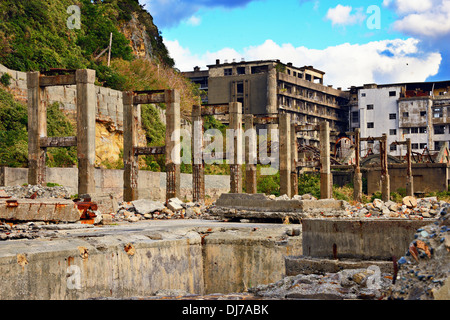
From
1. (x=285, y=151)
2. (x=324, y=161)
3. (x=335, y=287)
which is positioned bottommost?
(x=335, y=287)

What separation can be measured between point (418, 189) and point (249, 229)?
35.8m

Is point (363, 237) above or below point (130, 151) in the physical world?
below

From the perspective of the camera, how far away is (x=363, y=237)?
319 inches

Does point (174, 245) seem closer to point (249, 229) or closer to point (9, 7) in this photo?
point (249, 229)

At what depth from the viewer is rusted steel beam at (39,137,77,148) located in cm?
2033

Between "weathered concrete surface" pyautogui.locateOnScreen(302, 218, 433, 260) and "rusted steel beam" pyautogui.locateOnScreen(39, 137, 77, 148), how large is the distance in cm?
1350

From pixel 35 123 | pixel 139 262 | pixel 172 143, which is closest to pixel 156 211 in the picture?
pixel 172 143

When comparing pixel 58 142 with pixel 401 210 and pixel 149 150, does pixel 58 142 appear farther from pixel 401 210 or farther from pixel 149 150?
pixel 401 210

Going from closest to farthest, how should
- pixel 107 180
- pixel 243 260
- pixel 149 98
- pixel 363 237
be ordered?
pixel 363 237
pixel 243 260
pixel 149 98
pixel 107 180

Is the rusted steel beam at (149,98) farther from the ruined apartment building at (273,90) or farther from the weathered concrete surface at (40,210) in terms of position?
the ruined apartment building at (273,90)

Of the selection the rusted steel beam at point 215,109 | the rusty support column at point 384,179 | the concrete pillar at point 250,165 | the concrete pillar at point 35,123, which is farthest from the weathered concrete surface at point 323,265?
the rusty support column at point 384,179

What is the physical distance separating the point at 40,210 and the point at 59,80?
8453 mm

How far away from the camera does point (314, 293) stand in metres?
6.72

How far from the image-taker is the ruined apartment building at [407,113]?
64562 millimetres
